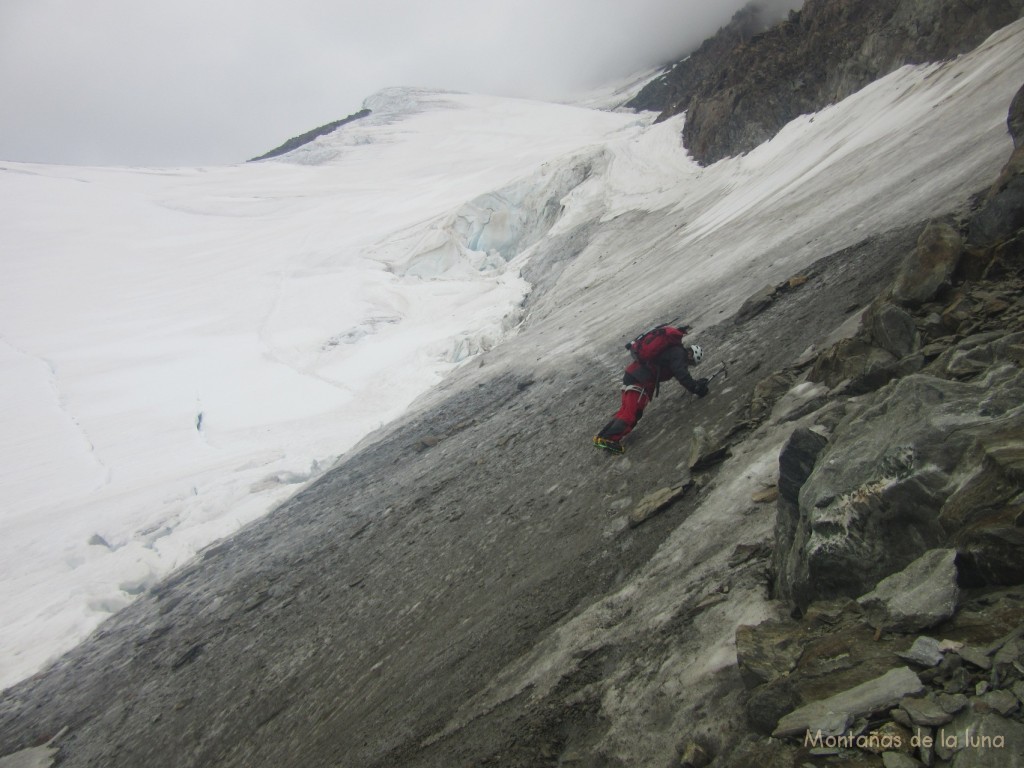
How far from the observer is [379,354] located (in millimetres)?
18391

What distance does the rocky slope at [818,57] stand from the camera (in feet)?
46.7

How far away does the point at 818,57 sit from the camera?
2078 centimetres

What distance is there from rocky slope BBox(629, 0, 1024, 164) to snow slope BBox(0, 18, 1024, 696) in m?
1.30

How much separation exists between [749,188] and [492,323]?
24.8 ft

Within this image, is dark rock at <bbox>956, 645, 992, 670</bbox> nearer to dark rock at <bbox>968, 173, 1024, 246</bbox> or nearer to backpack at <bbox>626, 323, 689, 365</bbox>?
dark rock at <bbox>968, 173, 1024, 246</bbox>

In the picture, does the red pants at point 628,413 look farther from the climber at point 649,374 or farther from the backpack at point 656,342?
the backpack at point 656,342

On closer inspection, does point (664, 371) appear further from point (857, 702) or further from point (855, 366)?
point (857, 702)

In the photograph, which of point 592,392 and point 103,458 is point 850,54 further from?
point 103,458

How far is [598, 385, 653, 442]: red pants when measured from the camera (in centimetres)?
590

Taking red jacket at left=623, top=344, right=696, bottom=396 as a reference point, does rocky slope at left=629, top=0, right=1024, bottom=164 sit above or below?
above

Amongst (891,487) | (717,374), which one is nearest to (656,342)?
(717,374)

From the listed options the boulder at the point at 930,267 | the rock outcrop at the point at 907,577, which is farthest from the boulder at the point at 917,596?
the boulder at the point at 930,267

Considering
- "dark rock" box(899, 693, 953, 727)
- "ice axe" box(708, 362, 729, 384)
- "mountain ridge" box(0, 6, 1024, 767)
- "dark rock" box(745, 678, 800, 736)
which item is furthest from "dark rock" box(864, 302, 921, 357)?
"dark rock" box(899, 693, 953, 727)

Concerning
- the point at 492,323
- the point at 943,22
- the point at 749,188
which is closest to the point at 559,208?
the point at 492,323
